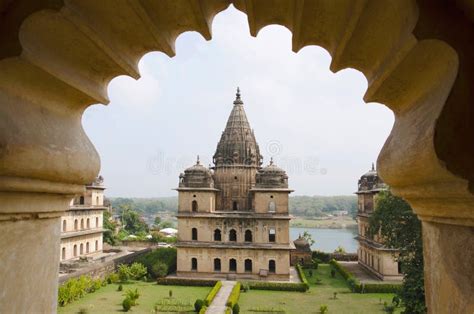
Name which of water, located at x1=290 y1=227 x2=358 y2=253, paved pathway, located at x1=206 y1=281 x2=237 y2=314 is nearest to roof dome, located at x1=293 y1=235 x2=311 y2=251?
paved pathway, located at x1=206 y1=281 x2=237 y2=314

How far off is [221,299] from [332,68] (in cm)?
1914

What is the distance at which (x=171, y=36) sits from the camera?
235 centimetres

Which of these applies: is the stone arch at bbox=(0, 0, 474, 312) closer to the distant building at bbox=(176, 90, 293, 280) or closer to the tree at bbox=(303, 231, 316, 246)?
the distant building at bbox=(176, 90, 293, 280)

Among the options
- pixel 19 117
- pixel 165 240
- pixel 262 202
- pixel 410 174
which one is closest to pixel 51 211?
pixel 19 117

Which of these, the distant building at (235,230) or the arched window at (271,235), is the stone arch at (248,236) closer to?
the distant building at (235,230)

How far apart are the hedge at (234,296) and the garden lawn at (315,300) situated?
34 cm

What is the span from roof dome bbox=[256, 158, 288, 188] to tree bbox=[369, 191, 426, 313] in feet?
29.8

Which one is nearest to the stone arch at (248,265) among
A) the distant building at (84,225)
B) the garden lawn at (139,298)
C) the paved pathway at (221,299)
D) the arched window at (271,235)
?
the paved pathway at (221,299)

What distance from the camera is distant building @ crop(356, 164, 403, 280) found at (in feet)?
78.9

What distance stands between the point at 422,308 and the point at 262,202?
13587mm

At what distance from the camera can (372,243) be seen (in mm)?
26000

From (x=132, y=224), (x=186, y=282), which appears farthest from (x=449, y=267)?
(x=132, y=224)

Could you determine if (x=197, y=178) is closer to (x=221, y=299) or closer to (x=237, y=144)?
(x=237, y=144)

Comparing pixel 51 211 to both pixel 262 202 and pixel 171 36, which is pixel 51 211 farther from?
pixel 262 202
